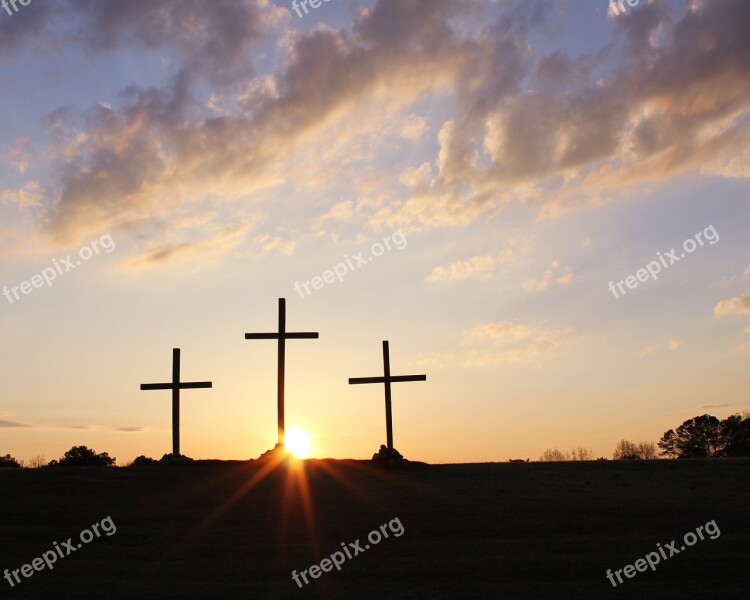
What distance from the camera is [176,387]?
30547 millimetres

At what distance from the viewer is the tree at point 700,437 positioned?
246 feet

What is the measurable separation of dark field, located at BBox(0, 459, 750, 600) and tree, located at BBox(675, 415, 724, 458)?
48.7 meters

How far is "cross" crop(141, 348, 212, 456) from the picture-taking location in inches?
1198

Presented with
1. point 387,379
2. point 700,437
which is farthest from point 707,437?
point 387,379

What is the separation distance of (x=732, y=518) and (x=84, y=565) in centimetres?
1559

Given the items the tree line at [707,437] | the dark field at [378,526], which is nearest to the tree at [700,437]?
the tree line at [707,437]

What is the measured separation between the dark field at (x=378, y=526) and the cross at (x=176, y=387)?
2.05 meters

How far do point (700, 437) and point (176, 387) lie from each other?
2424 inches

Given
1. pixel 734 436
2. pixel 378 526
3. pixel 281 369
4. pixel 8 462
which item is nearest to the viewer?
pixel 378 526

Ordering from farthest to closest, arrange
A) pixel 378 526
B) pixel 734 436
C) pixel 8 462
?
1. pixel 734 436
2. pixel 8 462
3. pixel 378 526

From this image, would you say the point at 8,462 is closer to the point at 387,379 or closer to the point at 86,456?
the point at 86,456

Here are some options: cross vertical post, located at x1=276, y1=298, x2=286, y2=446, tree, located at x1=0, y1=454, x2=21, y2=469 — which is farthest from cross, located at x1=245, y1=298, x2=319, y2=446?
tree, located at x1=0, y1=454, x2=21, y2=469

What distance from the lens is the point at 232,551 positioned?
56.1 feet

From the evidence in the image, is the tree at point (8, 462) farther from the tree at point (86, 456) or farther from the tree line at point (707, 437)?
the tree line at point (707, 437)
